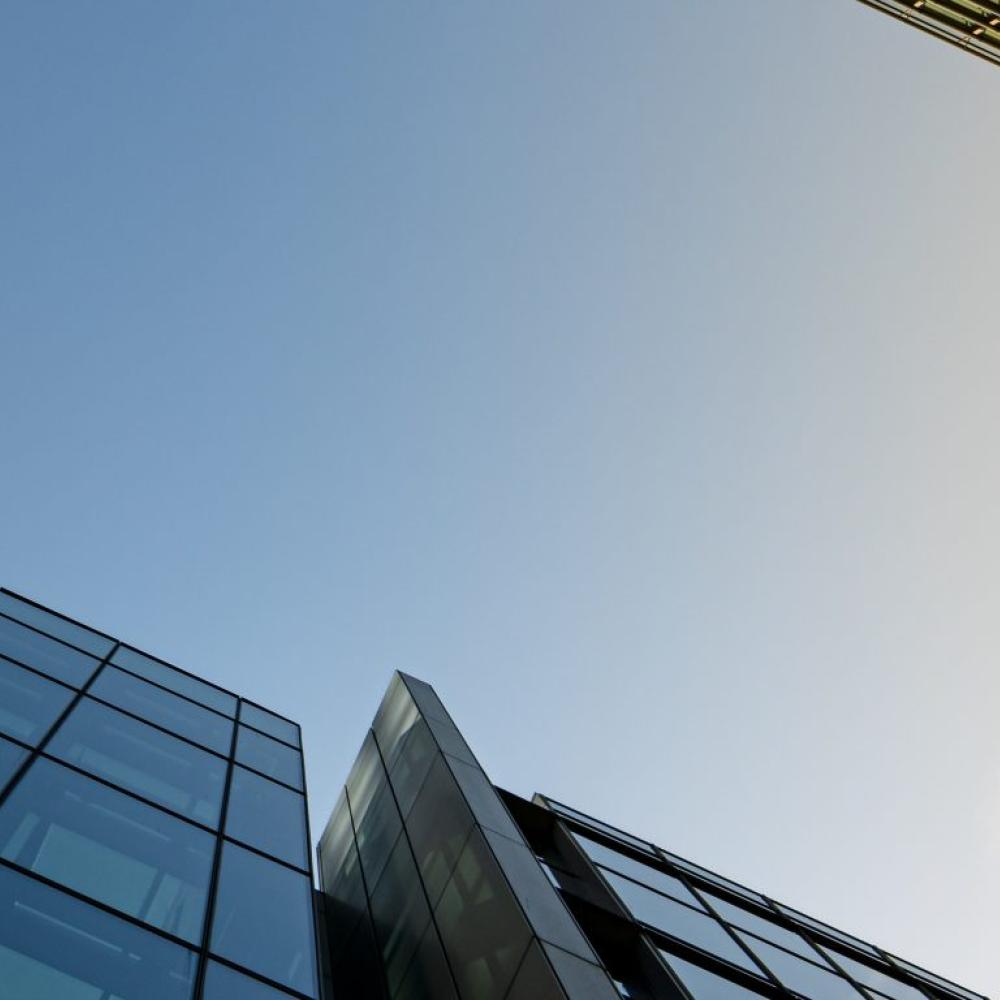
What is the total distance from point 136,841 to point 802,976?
38.6 feet

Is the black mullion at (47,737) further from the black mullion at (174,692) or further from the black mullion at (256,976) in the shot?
the black mullion at (256,976)

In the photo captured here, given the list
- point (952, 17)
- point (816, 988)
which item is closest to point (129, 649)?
point (816, 988)

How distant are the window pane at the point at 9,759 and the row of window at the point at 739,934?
9.33 metres

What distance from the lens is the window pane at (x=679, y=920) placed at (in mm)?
15492

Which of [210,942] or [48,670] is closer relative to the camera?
[210,942]

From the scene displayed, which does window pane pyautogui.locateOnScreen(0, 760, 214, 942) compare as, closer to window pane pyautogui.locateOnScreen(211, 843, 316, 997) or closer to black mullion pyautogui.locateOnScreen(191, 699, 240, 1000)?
black mullion pyautogui.locateOnScreen(191, 699, 240, 1000)

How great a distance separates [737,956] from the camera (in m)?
15.8

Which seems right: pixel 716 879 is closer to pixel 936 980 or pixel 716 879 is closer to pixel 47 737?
pixel 936 980

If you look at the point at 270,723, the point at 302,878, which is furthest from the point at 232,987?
the point at 270,723

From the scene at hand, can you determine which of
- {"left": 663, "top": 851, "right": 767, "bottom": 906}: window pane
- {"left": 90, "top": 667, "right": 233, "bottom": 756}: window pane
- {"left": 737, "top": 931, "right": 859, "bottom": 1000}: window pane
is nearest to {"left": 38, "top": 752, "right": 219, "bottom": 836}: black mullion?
{"left": 90, "top": 667, "right": 233, "bottom": 756}: window pane

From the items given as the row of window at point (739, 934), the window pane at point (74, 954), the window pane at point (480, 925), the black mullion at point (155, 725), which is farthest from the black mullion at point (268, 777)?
the window pane at point (74, 954)

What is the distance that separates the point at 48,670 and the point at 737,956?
1158 cm

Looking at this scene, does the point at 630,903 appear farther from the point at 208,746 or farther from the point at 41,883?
the point at 41,883

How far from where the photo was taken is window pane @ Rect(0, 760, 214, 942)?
9.23 m
